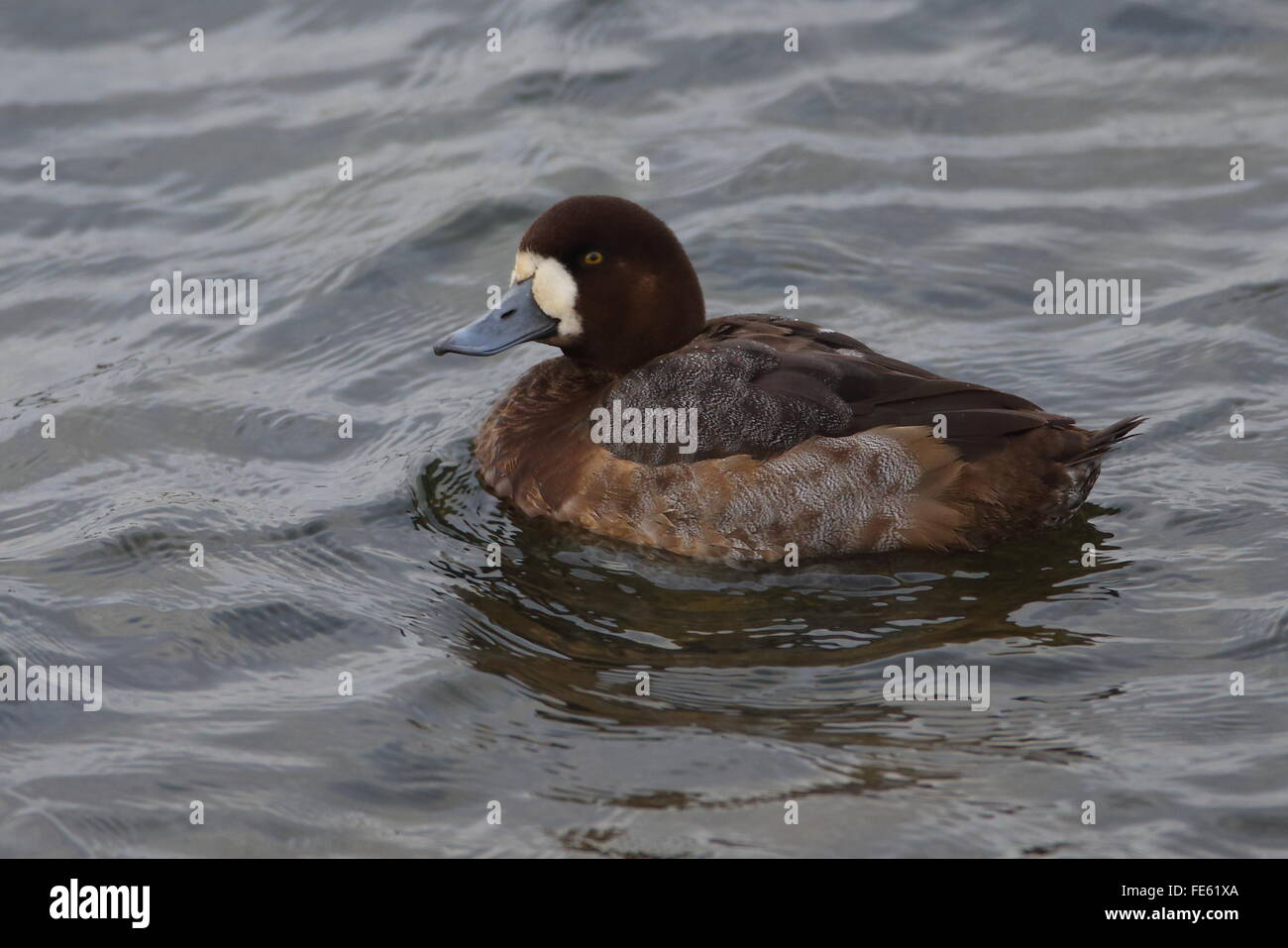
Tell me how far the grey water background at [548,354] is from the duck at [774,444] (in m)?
0.18

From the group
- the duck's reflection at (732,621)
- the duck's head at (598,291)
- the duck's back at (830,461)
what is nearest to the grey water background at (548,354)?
the duck's reflection at (732,621)

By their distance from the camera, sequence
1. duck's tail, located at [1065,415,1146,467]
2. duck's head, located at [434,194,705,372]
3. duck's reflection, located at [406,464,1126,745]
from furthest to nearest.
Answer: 1. duck's head, located at [434,194,705,372]
2. duck's tail, located at [1065,415,1146,467]
3. duck's reflection, located at [406,464,1126,745]

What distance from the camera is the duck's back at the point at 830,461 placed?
6.36m

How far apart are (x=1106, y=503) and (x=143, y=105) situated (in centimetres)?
736

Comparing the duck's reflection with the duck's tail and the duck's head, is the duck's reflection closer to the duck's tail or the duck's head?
the duck's tail

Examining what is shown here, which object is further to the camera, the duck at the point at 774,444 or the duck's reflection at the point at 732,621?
the duck at the point at 774,444

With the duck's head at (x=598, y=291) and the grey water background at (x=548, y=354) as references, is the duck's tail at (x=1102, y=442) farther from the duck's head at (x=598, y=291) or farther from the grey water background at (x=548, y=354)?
the duck's head at (x=598, y=291)

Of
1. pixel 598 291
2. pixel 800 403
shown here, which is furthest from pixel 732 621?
pixel 598 291

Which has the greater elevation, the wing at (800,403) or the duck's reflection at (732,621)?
the wing at (800,403)

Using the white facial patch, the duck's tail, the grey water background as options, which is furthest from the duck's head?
the duck's tail

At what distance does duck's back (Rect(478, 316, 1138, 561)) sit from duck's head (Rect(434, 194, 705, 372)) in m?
0.34

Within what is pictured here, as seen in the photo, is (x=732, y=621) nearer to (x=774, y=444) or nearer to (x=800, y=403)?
(x=774, y=444)

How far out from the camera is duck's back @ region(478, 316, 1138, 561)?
20.9ft

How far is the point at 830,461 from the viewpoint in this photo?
6.37m
